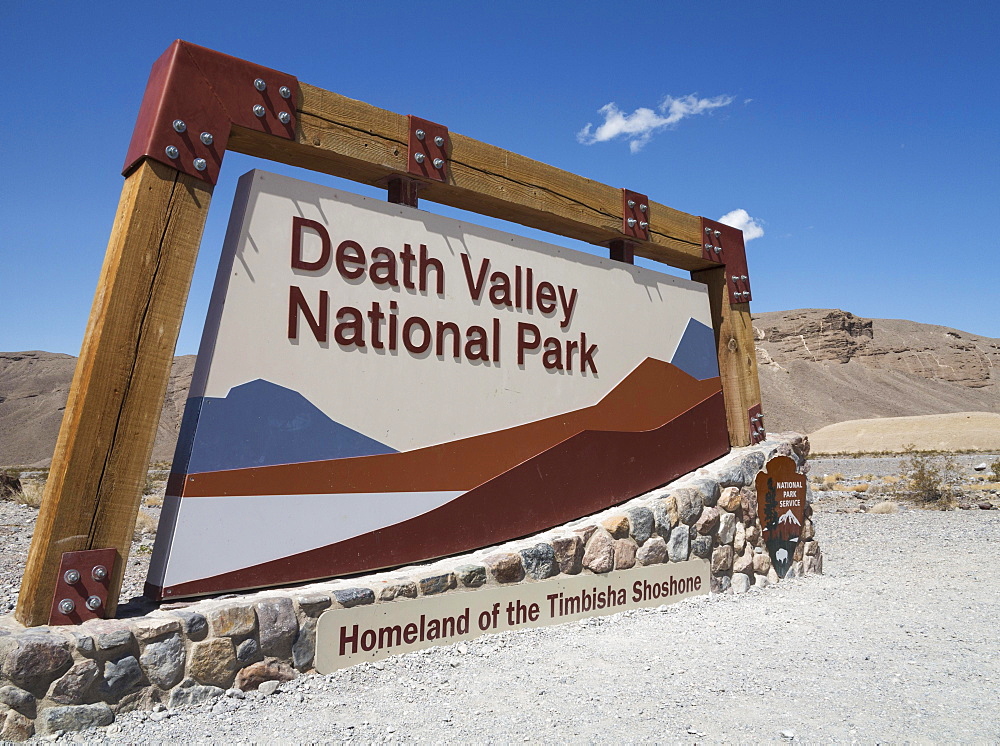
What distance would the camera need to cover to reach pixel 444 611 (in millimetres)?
4469

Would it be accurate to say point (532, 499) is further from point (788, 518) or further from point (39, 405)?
point (39, 405)

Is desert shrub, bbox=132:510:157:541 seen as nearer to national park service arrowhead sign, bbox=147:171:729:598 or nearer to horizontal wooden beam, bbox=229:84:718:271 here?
national park service arrowhead sign, bbox=147:171:729:598

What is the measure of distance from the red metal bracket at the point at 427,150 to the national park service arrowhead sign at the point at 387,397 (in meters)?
0.29

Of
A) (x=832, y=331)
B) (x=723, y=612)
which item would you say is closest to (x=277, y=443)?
(x=723, y=612)

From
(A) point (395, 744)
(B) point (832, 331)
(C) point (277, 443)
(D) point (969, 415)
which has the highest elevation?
(B) point (832, 331)

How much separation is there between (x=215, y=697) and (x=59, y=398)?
75313 mm

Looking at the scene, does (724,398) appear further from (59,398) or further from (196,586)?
(59,398)

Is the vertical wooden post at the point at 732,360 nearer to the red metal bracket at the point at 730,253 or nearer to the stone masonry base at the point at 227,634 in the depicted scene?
the red metal bracket at the point at 730,253

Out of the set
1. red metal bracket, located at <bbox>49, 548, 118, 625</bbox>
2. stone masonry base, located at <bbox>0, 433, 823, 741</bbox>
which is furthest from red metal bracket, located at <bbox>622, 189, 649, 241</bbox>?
red metal bracket, located at <bbox>49, 548, 118, 625</bbox>

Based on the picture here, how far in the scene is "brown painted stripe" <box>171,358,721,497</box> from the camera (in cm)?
407

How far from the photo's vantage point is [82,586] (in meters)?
3.48

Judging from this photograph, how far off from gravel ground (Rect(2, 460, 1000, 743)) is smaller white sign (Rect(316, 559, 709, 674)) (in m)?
0.08

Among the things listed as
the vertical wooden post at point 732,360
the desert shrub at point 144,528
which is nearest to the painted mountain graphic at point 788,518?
the vertical wooden post at point 732,360

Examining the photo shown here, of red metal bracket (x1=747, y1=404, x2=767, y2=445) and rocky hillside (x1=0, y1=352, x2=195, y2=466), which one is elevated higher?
rocky hillside (x1=0, y1=352, x2=195, y2=466)
